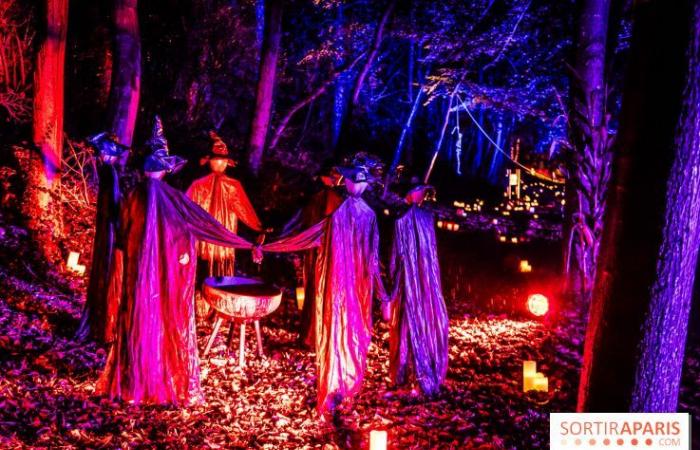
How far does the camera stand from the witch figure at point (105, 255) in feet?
21.6

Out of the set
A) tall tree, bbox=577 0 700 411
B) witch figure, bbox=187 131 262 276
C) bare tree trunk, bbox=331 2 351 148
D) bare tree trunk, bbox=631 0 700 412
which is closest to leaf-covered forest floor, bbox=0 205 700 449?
bare tree trunk, bbox=631 0 700 412

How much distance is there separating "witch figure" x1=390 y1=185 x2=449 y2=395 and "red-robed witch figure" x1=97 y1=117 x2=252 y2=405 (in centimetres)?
223

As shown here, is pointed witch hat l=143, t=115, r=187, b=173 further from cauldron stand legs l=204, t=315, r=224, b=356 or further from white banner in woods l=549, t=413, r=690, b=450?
white banner in woods l=549, t=413, r=690, b=450

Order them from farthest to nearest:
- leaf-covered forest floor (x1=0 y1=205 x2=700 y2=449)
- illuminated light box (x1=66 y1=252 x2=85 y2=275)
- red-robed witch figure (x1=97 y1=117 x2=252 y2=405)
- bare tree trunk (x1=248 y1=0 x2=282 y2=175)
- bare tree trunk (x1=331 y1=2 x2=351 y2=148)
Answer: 1. bare tree trunk (x1=331 y1=2 x2=351 y2=148)
2. bare tree trunk (x1=248 y1=0 x2=282 y2=175)
3. illuminated light box (x1=66 y1=252 x2=85 y2=275)
4. red-robed witch figure (x1=97 y1=117 x2=252 y2=405)
5. leaf-covered forest floor (x1=0 y1=205 x2=700 y2=449)

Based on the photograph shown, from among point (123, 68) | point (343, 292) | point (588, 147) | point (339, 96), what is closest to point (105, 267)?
point (343, 292)

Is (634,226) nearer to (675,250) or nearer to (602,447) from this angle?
(675,250)

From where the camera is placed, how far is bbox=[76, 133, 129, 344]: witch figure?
6.59m

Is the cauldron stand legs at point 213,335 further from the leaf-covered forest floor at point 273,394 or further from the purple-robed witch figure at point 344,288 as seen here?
the purple-robed witch figure at point 344,288

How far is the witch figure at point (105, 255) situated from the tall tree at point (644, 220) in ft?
18.3

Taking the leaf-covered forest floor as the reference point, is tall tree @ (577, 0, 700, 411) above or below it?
above

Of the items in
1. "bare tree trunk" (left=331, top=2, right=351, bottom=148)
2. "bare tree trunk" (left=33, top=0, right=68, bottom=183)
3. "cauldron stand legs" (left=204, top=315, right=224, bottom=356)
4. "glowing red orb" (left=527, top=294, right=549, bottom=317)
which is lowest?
"cauldron stand legs" (left=204, top=315, right=224, bottom=356)

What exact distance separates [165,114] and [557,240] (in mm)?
13278

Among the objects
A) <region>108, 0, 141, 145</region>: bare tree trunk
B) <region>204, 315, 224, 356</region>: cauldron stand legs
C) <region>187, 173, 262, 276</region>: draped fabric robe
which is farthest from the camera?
<region>108, 0, 141, 145</region>: bare tree trunk

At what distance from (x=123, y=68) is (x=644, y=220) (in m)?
9.49
